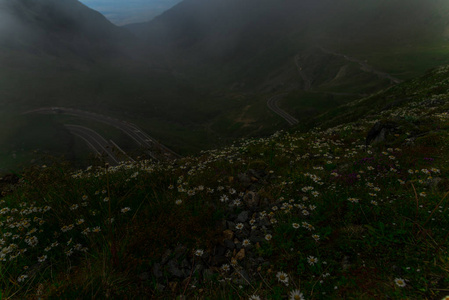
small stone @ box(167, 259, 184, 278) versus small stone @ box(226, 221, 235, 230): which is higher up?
small stone @ box(167, 259, 184, 278)

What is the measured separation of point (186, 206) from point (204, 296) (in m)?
2.09

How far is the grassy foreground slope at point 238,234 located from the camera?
3.13 meters


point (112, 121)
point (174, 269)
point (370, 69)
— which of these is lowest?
point (370, 69)

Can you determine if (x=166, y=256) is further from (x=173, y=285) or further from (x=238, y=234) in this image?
(x=238, y=234)

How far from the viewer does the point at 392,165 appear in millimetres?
5875

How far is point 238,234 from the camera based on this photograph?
14.5ft

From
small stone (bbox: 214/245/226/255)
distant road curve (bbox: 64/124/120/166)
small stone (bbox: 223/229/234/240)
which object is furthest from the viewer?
distant road curve (bbox: 64/124/120/166)

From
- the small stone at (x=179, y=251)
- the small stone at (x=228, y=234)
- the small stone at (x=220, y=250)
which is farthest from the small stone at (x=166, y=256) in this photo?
the small stone at (x=228, y=234)

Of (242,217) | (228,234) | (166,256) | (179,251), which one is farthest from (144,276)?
(242,217)

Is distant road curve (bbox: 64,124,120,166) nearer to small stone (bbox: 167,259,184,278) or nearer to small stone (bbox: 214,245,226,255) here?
small stone (bbox: 167,259,184,278)

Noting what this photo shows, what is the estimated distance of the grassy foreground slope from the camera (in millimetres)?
3131

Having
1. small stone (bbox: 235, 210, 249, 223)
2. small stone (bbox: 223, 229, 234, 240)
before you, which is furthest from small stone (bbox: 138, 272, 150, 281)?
small stone (bbox: 235, 210, 249, 223)

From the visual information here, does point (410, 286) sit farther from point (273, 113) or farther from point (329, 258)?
point (273, 113)

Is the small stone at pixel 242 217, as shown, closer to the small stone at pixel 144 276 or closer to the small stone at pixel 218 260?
the small stone at pixel 218 260
